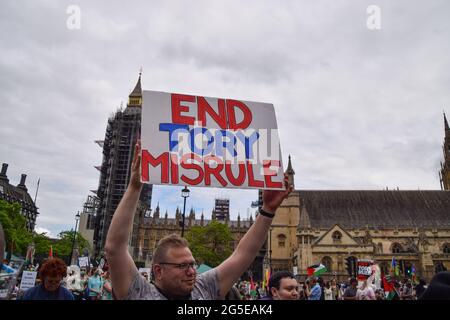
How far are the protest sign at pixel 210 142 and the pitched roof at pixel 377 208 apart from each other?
54783mm

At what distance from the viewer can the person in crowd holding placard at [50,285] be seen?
4461 millimetres

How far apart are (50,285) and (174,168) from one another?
2.72 metres

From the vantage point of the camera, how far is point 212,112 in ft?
11.7

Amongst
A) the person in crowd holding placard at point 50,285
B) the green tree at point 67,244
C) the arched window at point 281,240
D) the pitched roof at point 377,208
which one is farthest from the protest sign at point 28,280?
the green tree at point 67,244

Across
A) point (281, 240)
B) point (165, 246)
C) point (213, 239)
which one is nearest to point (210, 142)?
point (165, 246)

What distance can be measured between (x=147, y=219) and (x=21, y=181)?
136 feet

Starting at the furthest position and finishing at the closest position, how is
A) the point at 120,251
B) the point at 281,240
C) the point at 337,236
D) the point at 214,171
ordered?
the point at 281,240 → the point at 337,236 → the point at 214,171 → the point at 120,251

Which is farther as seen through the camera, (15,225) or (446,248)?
(15,225)

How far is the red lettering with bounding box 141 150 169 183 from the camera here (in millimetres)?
2979

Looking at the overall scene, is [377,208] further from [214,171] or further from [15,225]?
→ [214,171]

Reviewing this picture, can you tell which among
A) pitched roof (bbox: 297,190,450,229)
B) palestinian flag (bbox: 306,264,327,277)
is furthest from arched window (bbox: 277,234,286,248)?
palestinian flag (bbox: 306,264,327,277)

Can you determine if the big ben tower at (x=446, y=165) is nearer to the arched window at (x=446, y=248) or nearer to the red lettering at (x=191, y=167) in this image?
the arched window at (x=446, y=248)

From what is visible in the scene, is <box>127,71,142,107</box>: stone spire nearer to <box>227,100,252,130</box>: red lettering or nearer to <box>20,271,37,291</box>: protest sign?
<box>20,271,37,291</box>: protest sign
